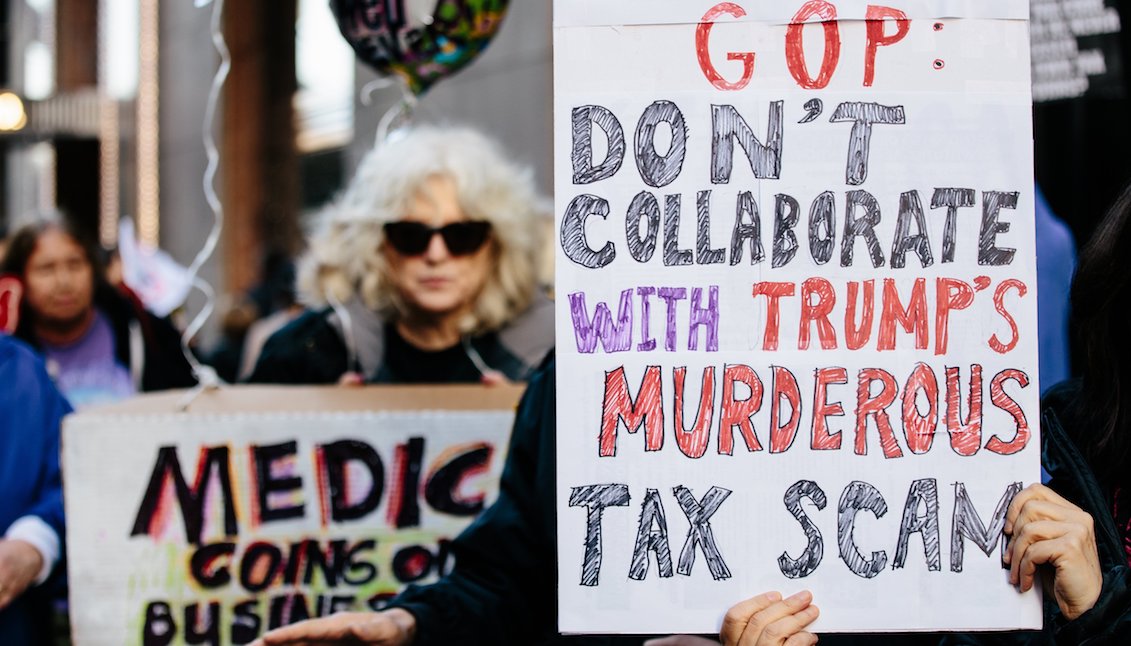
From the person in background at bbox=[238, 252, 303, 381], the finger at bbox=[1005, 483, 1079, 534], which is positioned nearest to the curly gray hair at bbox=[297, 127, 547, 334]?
the finger at bbox=[1005, 483, 1079, 534]

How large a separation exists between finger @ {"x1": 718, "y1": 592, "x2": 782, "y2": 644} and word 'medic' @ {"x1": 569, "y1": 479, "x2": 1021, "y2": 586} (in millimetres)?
39

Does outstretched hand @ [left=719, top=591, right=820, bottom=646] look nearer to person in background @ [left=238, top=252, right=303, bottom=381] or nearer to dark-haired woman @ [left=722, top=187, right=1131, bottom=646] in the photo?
dark-haired woman @ [left=722, top=187, right=1131, bottom=646]

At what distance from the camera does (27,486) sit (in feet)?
7.90

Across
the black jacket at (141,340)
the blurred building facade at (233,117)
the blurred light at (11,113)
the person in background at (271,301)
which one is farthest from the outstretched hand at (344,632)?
the blurred light at (11,113)

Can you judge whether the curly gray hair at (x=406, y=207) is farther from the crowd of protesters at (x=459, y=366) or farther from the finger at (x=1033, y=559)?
the finger at (x=1033, y=559)

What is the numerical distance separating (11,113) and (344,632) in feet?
46.1

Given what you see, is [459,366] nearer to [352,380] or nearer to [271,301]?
[352,380]

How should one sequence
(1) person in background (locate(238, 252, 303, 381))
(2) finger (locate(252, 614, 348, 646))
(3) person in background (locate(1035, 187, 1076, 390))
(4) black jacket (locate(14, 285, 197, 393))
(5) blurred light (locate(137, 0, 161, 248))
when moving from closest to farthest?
(2) finger (locate(252, 614, 348, 646))
(3) person in background (locate(1035, 187, 1076, 390))
(4) black jacket (locate(14, 285, 197, 393))
(1) person in background (locate(238, 252, 303, 381))
(5) blurred light (locate(137, 0, 161, 248))

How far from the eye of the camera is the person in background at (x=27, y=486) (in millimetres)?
2334

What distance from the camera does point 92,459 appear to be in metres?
2.25

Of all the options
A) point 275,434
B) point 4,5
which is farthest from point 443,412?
point 4,5

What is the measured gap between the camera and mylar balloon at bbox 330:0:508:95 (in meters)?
2.73

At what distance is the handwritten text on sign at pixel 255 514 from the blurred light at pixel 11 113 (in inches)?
525

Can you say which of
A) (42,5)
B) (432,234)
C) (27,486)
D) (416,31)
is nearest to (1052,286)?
(432,234)
